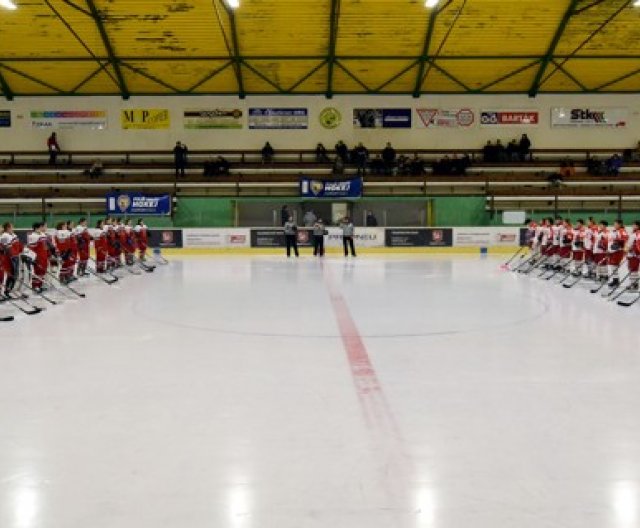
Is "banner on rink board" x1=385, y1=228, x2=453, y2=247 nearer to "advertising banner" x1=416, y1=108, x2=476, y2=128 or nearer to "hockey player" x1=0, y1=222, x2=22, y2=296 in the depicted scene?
"advertising banner" x1=416, y1=108, x2=476, y2=128

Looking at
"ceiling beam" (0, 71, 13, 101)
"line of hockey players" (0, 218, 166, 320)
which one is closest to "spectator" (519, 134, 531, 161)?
"line of hockey players" (0, 218, 166, 320)

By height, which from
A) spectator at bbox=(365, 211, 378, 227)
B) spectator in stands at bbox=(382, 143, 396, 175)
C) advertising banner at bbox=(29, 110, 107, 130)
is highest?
advertising banner at bbox=(29, 110, 107, 130)

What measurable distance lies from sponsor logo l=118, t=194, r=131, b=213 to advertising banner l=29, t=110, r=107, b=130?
6.76 m

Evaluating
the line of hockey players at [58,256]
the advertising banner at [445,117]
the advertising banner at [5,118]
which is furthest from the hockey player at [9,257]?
the advertising banner at [445,117]

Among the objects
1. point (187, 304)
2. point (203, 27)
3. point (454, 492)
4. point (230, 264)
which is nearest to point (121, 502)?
point (454, 492)

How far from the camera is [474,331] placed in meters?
8.23

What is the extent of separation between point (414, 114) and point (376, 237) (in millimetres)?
8860

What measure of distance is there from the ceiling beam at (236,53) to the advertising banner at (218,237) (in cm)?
792

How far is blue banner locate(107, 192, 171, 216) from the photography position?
83.2 feet

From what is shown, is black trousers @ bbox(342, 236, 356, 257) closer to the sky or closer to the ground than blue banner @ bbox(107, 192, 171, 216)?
closer to the ground

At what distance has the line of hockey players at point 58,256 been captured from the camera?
1065 cm

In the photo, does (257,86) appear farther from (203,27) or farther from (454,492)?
(454,492)

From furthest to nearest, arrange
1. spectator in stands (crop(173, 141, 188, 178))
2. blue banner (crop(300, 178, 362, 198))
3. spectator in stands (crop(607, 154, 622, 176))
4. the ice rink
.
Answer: spectator in stands (crop(173, 141, 188, 178)) < spectator in stands (crop(607, 154, 622, 176)) < blue banner (crop(300, 178, 362, 198)) < the ice rink

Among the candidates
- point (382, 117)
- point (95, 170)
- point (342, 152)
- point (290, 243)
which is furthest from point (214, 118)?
point (290, 243)
